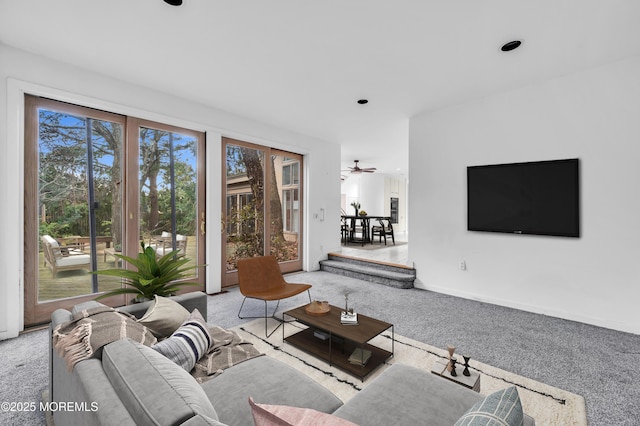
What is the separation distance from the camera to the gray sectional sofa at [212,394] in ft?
2.63

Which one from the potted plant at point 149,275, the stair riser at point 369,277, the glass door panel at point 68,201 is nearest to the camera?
the potted plant at point 149,275

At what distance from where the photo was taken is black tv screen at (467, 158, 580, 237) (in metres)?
3.27

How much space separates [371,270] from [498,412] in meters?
4.41

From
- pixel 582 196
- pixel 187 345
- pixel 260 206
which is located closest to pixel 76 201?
pixel 260 206

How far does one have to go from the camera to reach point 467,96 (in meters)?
3.86

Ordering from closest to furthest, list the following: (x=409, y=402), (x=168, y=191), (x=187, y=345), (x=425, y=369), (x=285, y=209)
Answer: (x=409, y=402), (x=187, y=345), (x=425, y=369), (x=168, y=191), (x=285, y=209)

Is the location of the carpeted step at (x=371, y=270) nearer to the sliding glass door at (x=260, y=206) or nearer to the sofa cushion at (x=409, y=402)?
the sliding glass door at (x=260, y=206)

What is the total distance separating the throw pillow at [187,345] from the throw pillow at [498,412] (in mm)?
1269

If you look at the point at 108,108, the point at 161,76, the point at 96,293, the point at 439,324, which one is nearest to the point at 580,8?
the point at 439,324

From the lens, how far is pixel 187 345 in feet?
4.95

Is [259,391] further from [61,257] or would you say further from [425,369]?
[61,257]

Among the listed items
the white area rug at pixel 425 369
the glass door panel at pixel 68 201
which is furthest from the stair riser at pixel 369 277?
the glass door panel at pixel 68 201

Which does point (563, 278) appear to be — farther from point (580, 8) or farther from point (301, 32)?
point (301, 32)

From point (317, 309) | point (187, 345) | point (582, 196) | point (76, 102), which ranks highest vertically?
point (76, 102)
